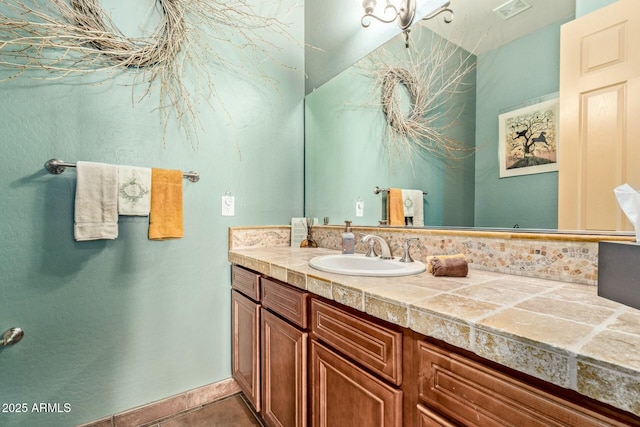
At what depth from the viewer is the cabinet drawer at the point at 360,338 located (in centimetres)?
68

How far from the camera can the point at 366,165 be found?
1.62 meters

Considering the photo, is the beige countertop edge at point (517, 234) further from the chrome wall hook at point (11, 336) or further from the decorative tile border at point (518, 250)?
the chrome wall hook at point (11, 336)

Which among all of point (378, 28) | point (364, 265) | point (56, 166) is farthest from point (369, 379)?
point (378, 28)

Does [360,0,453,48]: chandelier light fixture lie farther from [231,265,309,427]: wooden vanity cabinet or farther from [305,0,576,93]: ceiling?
[231,265,309,427]: wooden vanity cabinet

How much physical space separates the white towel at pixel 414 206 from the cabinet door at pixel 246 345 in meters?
0.86

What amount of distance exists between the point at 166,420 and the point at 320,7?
8.79ft

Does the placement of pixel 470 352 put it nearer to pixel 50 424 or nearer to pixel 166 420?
pixel 166 420

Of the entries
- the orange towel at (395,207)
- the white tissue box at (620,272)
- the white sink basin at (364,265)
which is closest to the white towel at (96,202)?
the white sink basin at (364,265)

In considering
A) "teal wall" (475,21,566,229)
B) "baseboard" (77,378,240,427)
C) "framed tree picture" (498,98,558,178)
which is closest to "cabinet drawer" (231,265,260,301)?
"baseboard" (77,378,240,427)

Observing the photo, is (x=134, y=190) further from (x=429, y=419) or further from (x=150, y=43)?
(x=429, y=419)

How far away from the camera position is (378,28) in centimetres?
151

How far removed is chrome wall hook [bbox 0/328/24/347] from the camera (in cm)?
113

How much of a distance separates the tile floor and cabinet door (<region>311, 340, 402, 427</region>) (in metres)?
0.70

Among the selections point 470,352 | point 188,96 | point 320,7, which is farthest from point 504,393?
point 320,7
